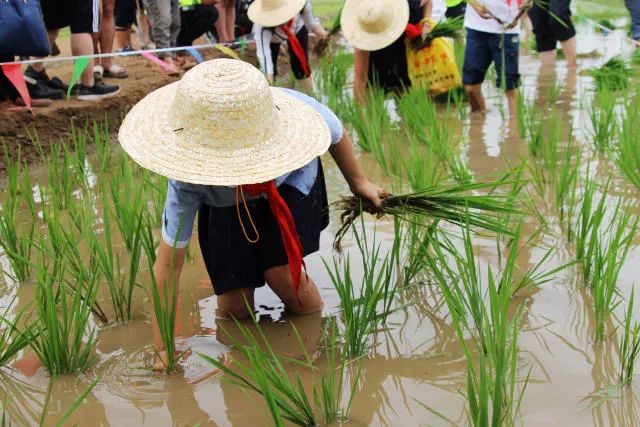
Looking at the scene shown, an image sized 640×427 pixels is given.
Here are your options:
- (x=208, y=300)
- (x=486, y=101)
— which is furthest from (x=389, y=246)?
(x=486, y=101)

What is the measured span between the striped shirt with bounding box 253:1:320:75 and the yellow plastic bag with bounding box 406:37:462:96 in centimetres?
67

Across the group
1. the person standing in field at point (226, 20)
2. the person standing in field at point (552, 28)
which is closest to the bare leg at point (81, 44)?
the person standing in field at point (226, 20)

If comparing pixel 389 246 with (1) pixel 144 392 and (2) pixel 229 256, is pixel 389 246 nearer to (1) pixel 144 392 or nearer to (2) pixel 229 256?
(2) pixel 229 256

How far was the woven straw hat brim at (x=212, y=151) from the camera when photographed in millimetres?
1820

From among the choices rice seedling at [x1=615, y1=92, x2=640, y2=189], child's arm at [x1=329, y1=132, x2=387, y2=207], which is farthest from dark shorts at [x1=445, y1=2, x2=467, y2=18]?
child's arm at [x1=329, y1=132, x2=387, y2=207]

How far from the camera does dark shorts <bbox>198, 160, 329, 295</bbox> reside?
7.51ft

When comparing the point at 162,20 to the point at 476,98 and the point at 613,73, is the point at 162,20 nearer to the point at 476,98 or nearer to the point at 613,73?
the point at 476,98

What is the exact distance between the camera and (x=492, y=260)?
2.65 m

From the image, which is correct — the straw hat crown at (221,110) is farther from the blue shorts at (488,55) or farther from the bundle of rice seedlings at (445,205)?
the blue shorts at (488,55)

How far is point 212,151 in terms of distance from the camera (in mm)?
1863

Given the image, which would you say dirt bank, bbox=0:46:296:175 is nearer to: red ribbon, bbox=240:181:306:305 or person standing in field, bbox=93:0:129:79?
person standing in field, bbox=93:0:129:79

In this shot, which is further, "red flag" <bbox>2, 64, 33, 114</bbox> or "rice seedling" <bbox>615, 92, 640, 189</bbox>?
"red flag" <bbox>2, 64, 33, 114</bbox>

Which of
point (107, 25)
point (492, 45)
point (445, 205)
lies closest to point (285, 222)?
point (445, 205)

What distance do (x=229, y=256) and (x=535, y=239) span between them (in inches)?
40.8
